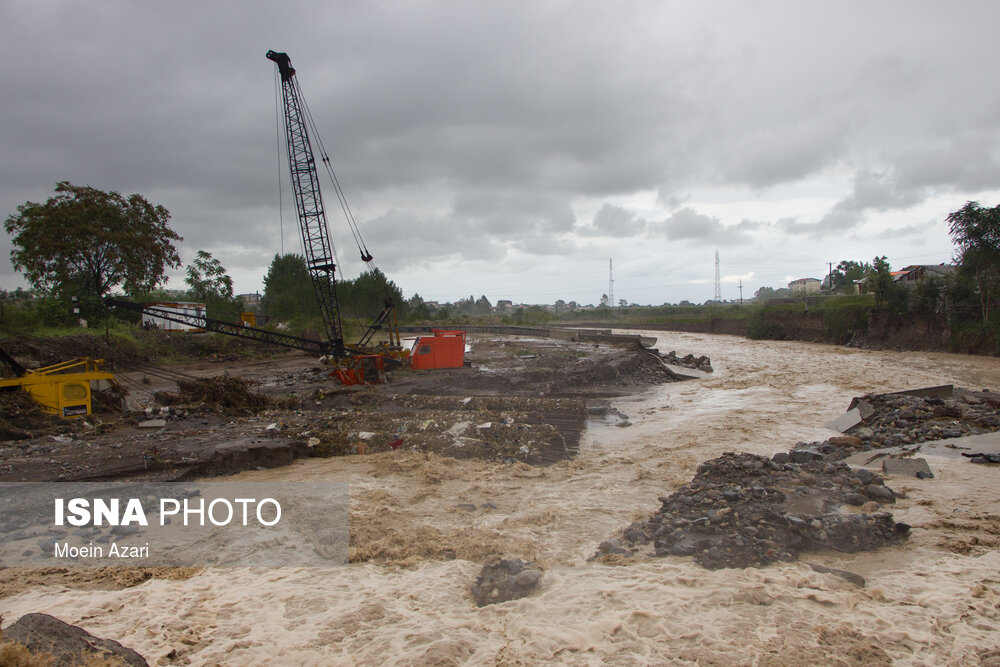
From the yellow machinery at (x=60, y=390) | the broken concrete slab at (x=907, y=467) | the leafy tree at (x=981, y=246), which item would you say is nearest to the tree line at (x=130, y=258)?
the leafy tree at (x=981, y=246)

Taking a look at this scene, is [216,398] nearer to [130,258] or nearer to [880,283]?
[130,258]

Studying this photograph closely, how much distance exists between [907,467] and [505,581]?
763 centimetres

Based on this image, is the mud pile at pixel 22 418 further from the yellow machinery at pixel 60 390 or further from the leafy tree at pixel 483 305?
the leafy tree at pixel 483 305

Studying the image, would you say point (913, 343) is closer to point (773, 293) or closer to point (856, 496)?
point (856, 496)

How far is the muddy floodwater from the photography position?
15.6 ft

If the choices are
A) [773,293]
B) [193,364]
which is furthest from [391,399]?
[773,293]

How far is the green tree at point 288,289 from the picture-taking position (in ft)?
217

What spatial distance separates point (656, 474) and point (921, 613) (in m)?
5.40

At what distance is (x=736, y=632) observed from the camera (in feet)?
16.1

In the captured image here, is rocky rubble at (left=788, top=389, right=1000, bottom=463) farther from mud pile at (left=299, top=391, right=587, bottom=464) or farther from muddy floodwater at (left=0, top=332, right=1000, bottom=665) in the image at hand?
mud pile at (left=299, top=391, right=587, bottom=464)

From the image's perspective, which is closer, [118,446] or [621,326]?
[118,446]

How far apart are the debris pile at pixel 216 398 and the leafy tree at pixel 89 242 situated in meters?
26.4

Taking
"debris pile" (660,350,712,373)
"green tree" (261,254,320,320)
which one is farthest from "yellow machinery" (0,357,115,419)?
"green tree" (261,254,320,320)

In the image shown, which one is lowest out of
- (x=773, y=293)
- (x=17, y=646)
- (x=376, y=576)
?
(x=376, y=576)
